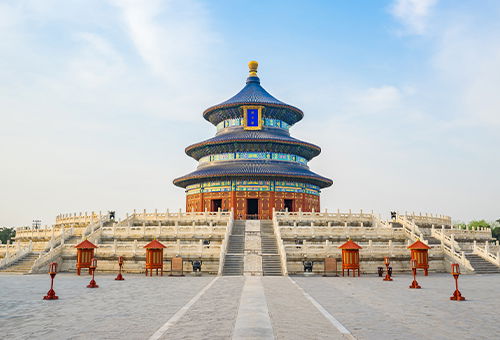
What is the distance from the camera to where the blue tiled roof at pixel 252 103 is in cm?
5675

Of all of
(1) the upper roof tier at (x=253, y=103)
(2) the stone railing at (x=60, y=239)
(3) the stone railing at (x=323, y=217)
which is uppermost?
(1) the upper roof tier at (x=253, y=103)

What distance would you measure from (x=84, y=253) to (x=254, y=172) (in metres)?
23.4

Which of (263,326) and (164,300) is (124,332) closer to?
(263,326)

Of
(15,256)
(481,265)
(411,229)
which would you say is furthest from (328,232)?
(15,256)


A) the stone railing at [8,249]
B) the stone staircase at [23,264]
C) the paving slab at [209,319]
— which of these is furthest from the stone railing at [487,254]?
the stone railing at [8,249]

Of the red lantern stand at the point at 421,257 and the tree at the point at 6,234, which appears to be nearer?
the red lantern stand at the point at 421,257

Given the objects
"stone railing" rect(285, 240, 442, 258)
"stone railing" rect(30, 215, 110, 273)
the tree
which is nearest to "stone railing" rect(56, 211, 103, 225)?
"stone railing" rect(30, 215, 110, 273)

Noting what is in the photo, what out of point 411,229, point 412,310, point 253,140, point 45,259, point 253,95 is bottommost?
point 412,310

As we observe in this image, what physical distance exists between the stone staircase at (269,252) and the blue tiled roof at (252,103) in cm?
2170

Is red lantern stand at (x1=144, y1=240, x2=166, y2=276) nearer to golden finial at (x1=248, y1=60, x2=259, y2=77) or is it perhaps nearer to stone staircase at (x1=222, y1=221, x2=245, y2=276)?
stone staircase at (x1=222, y1=221, x2=245, y2=276)

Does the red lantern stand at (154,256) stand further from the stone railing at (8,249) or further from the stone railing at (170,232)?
the stone railing at (8,249)

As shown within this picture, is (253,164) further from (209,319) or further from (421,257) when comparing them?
(209,319)

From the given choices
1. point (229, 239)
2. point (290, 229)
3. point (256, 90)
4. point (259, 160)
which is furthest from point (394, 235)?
point (256, 90)

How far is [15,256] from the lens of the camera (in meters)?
33.2
